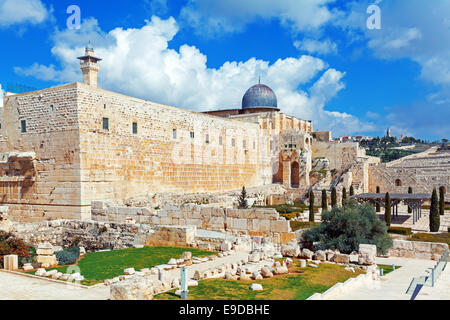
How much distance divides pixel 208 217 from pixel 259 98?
27943 millimetres

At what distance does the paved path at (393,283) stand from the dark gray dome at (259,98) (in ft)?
101

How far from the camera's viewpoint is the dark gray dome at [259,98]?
4169cm

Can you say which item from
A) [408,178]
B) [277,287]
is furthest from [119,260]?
[408,178]

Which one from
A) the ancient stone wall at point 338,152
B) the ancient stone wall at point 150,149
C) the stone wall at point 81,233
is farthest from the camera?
the ancient stone wall at point 338,152

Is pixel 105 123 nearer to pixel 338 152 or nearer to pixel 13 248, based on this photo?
pixel 13 248

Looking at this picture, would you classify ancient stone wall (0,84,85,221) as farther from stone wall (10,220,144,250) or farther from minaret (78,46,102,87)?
minaret (78,46,102,87)

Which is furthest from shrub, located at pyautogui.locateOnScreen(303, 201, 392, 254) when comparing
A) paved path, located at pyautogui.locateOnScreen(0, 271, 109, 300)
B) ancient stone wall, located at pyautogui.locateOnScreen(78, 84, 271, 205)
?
ancient stone wall, located at pyautogui.locateOnScreen(78, 84, 271, 205)

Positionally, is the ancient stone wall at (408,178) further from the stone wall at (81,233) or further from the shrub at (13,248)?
the shrub at (13,248)

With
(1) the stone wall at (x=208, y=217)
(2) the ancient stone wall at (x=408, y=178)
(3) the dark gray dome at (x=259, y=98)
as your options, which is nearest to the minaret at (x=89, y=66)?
(1) the stone wall at (x=208, y=217)

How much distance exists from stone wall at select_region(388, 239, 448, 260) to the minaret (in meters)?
17.2

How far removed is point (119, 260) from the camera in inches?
425

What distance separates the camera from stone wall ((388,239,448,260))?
40.0ft
